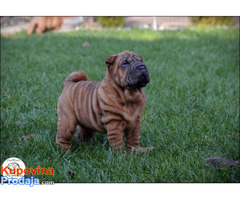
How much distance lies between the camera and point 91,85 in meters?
2.96

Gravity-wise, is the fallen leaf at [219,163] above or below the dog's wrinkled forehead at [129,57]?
below

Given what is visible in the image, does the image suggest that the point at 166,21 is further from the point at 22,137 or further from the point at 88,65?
the point at 22,137

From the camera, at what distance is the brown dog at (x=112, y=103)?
2.58 m

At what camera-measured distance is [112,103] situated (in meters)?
2.65

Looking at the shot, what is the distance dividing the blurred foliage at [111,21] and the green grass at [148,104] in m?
2.42

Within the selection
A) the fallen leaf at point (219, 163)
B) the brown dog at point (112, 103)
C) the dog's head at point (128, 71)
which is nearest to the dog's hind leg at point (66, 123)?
the brown dog at point (112, 103)

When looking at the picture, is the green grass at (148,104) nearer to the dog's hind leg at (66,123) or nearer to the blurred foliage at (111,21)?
the dog's hind leg at (66,123)

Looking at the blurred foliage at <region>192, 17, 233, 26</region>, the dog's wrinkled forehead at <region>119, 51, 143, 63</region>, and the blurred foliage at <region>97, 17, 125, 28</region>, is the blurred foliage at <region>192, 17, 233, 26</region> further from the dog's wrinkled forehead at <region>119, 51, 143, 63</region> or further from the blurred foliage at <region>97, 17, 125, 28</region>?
the dog's wrinkled forehead at <region>119, 51, 143, 63</region>

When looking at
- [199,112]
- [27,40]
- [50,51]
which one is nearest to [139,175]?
[199,112]

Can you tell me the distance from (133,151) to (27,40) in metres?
6.23

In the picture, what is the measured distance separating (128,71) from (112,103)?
29 cm

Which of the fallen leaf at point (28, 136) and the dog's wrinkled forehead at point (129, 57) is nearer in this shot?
the dog's wrinkled forehead at point (129, 57)

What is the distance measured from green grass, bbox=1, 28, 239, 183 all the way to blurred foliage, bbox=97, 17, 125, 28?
2.42 m

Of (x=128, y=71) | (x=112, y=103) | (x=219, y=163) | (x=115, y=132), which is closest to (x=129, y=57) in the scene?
(x=128, y=71)
